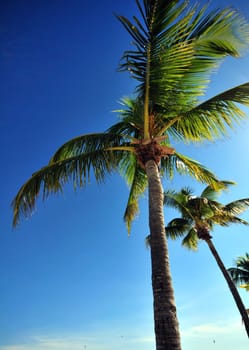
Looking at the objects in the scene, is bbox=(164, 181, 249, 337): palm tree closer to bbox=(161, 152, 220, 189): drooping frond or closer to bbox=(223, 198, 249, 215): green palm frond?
bbox=(223, 198, 249, 215): green palm frond

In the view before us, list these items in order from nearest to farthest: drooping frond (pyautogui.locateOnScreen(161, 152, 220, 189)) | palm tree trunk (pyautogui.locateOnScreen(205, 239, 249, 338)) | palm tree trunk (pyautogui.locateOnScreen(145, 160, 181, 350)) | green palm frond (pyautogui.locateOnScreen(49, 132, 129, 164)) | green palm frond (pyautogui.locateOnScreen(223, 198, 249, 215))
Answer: palm tree trunk (pyautogui.locateOnScreen(145, 160, 181, 350)) → green palm frond (pyautogui.locateOnScreen(49, 132, 129, 164)) → drooping frond (pyautogui.locateOnScreen(161, 152, 220, 189)) → palm tree trunk (pyautogui.locateOnScreen(205, 239, 249, 338)) → green palm frond (pyautogui.locateOnScreen(223, 198, 249, 215))

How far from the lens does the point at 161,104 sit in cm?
641

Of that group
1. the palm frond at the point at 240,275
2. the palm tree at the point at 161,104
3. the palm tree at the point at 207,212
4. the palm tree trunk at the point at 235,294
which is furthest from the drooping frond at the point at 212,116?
the palm frond at the point at 240,275

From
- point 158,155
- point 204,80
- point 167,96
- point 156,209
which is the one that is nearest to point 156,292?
point 156,209

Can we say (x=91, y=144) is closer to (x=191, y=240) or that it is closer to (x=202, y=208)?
(x=202, y=208)

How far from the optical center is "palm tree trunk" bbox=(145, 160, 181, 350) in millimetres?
3330

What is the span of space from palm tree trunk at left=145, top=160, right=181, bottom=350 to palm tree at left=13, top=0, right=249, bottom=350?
19 mm

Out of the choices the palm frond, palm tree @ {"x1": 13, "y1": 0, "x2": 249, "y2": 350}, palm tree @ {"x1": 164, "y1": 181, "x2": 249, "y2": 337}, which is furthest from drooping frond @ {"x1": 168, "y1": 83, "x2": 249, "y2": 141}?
the palm frond

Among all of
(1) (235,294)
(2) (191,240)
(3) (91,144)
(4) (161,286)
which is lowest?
(4) (161,286)

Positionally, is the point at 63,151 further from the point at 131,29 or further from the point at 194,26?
the point at 194,26

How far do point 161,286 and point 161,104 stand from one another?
4505 mm

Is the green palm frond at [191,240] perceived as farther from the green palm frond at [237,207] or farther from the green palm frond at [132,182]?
the green palm frond at [132,182]

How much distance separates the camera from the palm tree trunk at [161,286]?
3330mm

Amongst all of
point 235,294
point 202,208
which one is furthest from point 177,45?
point 235,294
